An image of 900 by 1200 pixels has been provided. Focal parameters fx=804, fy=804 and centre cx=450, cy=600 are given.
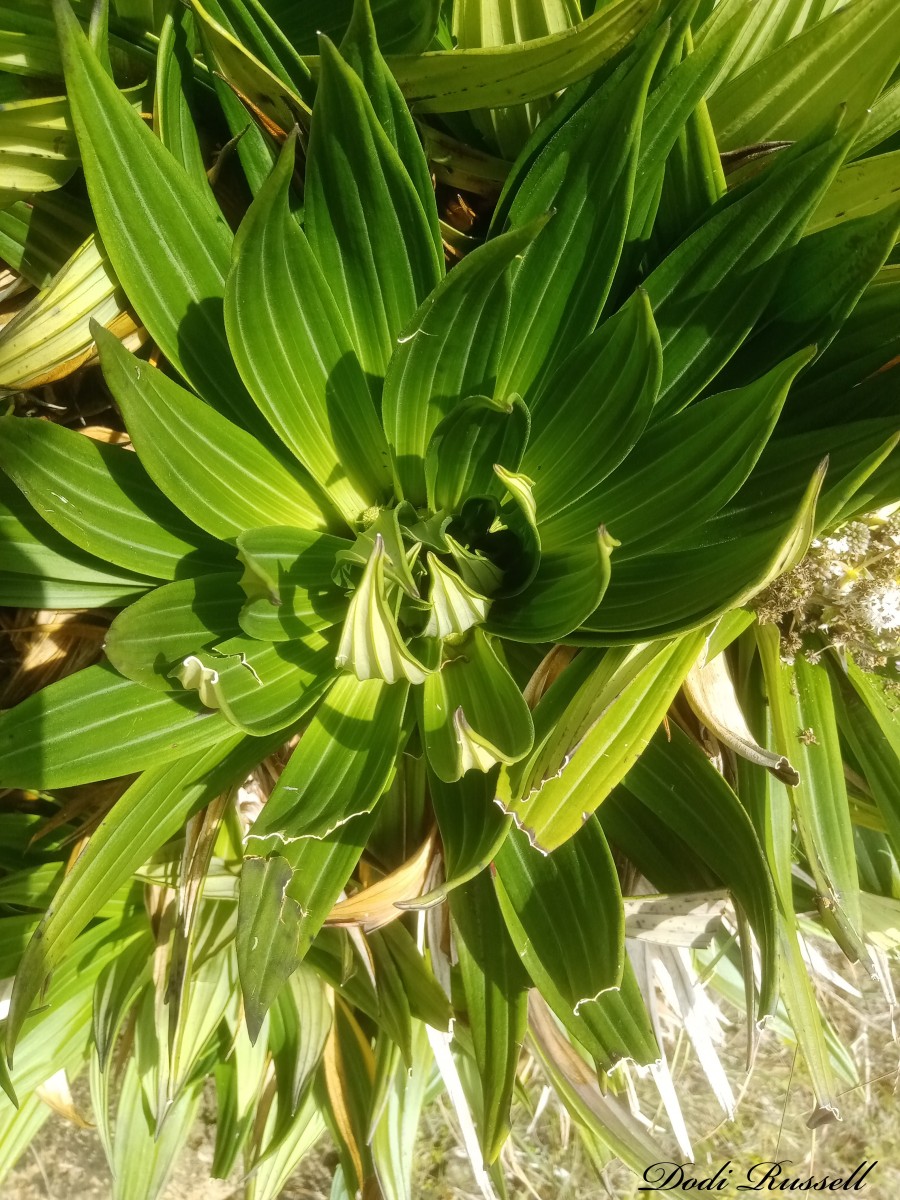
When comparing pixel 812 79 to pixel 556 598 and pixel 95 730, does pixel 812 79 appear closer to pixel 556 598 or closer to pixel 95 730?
pixel 556 598

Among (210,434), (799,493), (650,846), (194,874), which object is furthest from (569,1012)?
(210,434)

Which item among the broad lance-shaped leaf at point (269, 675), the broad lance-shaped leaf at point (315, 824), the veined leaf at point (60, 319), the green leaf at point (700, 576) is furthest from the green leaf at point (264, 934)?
the veined leaf at point (60, 319)

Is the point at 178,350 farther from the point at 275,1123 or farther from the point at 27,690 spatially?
the point at 275,1123

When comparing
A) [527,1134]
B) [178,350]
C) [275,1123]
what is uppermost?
[178,350]

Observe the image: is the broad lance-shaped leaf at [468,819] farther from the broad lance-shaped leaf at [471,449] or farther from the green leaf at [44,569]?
the green leaf at [44,569]

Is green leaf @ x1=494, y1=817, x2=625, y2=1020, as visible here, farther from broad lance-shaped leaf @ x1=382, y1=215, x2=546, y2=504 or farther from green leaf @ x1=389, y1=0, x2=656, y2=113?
green leaf @ x1=389, y1=0, x2=656, y2=113

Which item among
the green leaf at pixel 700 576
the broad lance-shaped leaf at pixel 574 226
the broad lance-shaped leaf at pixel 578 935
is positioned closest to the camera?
the green leaf at pixel 700 576
